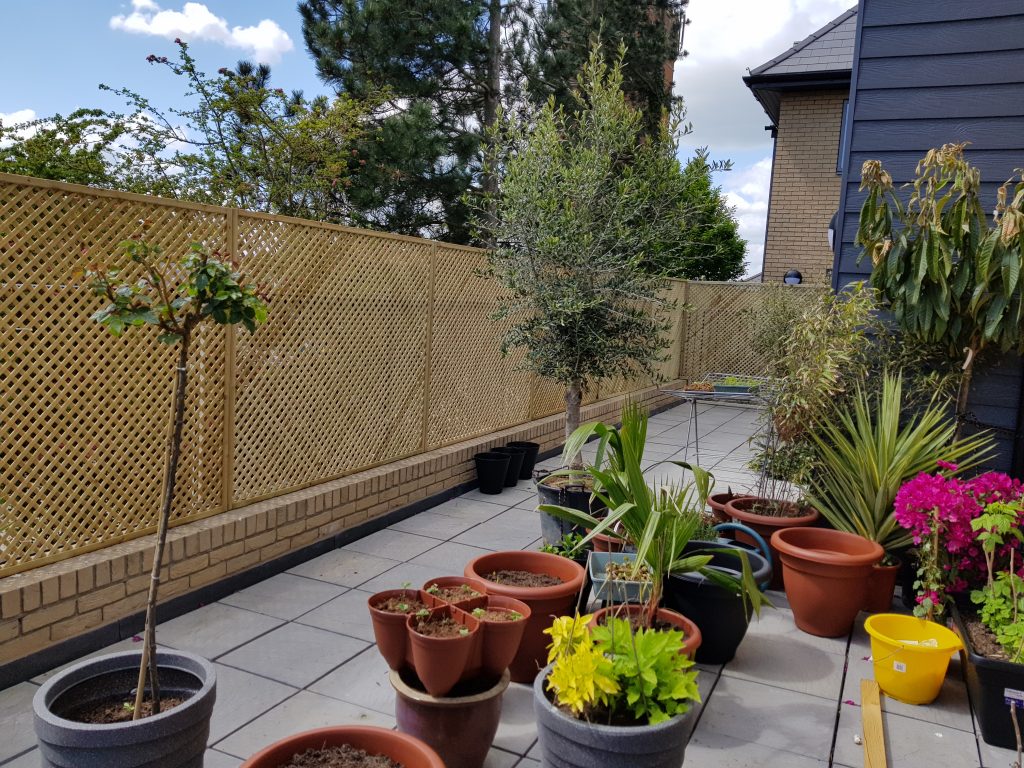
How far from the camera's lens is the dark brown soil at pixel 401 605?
101 inches

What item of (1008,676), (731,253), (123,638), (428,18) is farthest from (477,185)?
(1008,676)

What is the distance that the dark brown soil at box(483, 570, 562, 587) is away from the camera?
3.19m

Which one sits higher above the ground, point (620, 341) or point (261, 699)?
point (620, 341)

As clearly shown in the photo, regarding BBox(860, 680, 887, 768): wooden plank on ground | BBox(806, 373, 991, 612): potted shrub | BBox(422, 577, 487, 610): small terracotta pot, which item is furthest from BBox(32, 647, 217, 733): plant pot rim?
BBox(806, 373, 991, 612): potted shrub

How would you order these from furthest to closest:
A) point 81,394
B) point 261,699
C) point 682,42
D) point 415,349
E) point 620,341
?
1. point 682,42
2. point 415,349
3. point 620,341
4. point 81,394
5. point 261,699

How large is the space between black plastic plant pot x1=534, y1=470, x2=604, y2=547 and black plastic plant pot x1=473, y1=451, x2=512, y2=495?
3.55 feet

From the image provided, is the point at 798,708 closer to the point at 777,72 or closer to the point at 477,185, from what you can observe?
the point at 477,185

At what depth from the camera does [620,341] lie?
509 cm

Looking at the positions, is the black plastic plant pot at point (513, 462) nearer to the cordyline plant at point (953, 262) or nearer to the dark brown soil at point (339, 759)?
the cordyline plant at point (953, 262)

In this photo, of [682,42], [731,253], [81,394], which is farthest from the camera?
[731,253]

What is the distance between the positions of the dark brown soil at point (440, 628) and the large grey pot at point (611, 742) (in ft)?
1.45

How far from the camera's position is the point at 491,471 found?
607 cm

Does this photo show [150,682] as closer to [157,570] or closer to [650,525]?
[157,570]

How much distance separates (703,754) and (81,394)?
2.99m
